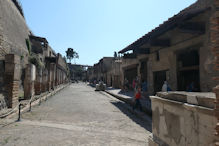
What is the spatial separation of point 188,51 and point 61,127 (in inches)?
284

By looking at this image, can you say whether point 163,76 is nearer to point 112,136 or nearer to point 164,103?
point 112,136

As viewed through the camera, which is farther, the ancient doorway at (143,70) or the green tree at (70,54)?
the green tree at (70,54)

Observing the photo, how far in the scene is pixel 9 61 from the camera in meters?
7.16

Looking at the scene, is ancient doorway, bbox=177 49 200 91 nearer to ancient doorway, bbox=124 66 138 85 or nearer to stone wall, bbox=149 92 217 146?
stone wall, bbox=149 92 217 146

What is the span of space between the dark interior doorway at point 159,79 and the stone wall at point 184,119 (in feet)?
25.9

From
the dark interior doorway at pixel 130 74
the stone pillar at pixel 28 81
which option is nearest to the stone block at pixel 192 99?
the stone pillar at pixel 28 81

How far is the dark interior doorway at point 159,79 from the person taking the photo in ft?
34.4

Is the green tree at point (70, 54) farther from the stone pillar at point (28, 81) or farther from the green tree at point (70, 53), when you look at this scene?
the stone pillar at point (28, 81)

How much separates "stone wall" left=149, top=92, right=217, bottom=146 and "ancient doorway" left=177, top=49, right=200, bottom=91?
5959mm

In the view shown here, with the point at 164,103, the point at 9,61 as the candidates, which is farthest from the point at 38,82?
the point at 164,103

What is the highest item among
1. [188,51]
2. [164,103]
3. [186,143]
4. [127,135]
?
[188,51]

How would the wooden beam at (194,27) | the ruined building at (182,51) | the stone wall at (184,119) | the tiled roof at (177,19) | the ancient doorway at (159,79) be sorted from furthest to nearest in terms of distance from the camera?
the ancient doorway at (159,79) → the wooden beam at (194,27) → the ruined building at (182,51) → the tiled roof at (177,19) → the stone wall at (184,119)

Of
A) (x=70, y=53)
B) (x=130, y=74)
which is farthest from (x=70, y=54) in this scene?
(x=130, y=74)

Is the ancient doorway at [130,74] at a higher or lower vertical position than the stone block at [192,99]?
higher
